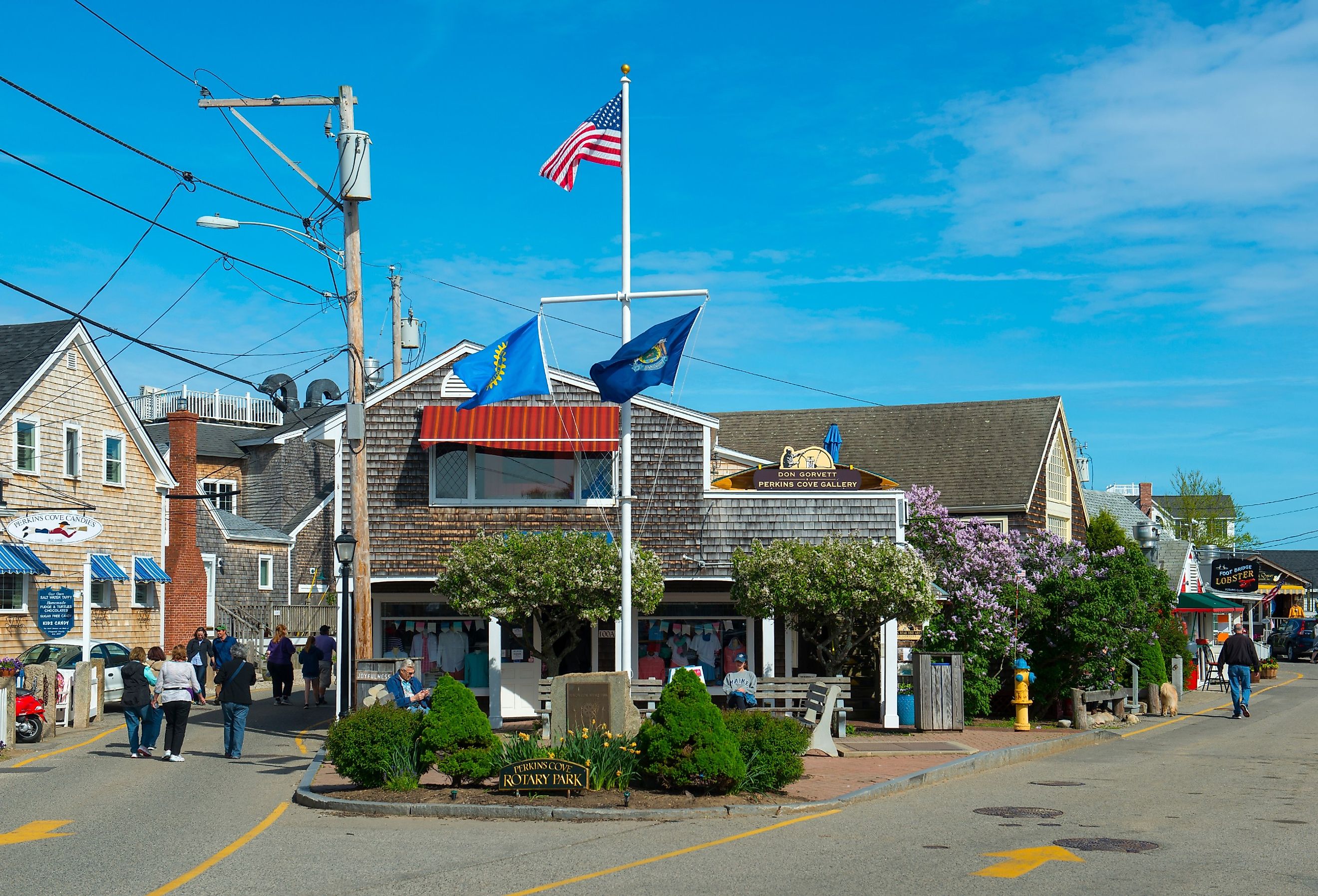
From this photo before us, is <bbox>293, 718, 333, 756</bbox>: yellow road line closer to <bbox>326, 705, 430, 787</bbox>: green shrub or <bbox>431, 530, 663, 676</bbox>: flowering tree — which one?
<bbox>431, 530, 663, 676</bbox>: flowering tree

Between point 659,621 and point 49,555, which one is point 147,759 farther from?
point 49,555

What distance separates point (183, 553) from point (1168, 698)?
86.9ft

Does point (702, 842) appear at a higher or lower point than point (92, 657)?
lower

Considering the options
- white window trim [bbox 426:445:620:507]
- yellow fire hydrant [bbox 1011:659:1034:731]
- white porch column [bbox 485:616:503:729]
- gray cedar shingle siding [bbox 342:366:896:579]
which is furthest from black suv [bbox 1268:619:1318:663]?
white porch column [bbox 485:616:503:729]

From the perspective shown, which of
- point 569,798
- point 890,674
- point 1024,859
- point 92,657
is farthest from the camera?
point 92,657

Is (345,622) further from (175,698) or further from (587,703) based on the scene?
(587,703)

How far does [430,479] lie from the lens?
2302cm

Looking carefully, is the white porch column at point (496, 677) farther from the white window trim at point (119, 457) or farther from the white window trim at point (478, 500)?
the white window trim at point (119, 457)

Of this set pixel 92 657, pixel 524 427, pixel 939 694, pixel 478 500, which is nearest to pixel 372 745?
pixel 478 500

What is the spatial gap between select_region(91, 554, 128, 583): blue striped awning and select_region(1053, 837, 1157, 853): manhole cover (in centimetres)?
2632

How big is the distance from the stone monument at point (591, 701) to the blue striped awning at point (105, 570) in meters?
19.3

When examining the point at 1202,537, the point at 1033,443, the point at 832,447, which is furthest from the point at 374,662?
the point at 1202,537

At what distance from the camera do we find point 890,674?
22.4 metres

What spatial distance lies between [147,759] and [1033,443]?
26.7m
